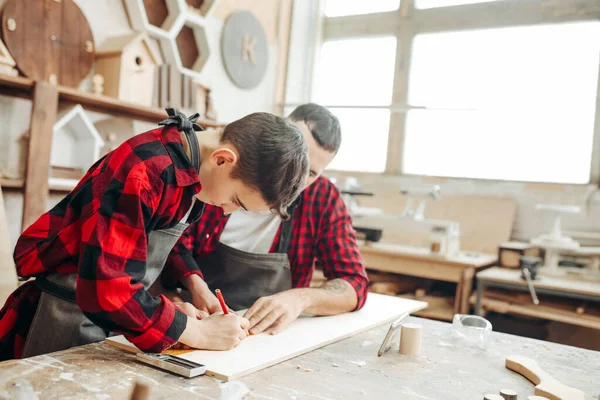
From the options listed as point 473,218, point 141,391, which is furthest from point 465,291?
point 141,391

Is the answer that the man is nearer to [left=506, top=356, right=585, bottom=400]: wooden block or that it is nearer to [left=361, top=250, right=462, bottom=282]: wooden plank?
[left=506, top=356, right=585, bottom=400]: wooden block

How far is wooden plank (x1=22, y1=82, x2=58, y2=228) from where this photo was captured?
92.2 inches

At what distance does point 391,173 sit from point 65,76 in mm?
2628

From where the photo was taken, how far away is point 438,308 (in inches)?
133

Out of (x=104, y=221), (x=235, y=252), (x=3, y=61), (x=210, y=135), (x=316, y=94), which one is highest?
(x=316, y=94)

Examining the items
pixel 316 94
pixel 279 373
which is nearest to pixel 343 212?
pixel 279 373

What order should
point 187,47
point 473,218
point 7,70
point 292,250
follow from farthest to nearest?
point 473,218 → point 187,47 → point 7,70 → point 292,250

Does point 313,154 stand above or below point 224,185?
above

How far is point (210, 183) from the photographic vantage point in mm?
1245

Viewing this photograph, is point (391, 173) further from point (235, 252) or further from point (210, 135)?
point (210, 135)

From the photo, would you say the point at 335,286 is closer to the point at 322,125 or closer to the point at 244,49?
the point at 322,125

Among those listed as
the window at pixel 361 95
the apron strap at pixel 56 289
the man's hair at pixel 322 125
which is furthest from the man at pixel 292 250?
the window at pixel 361 95

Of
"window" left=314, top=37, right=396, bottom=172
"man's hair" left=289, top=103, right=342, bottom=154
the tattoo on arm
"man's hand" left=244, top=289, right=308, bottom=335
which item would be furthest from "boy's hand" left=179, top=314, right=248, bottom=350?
"window" left=314, top=37, right=396, bottom=172

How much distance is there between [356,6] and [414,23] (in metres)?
0.62
